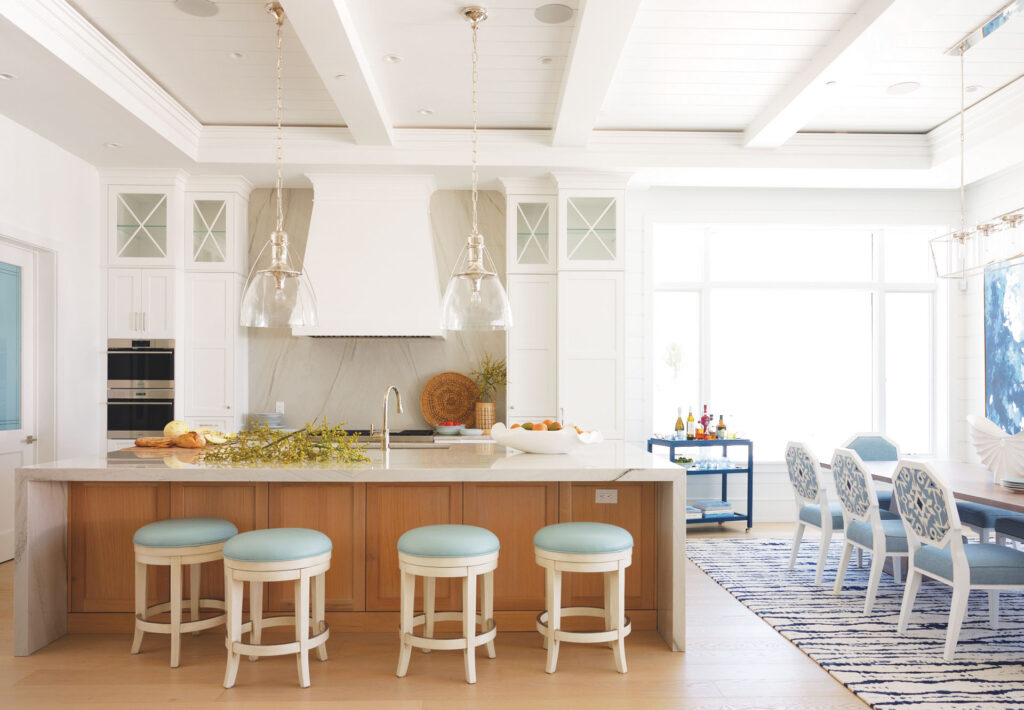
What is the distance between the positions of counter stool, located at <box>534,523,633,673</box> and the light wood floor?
16 centimetres

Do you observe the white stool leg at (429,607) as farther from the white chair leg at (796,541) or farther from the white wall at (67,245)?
the white wall at (67,245)

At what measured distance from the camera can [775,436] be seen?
6.54 meters

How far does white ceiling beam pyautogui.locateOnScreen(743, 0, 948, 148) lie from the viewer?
11.0 feet

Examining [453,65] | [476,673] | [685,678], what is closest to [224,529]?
[476,673]

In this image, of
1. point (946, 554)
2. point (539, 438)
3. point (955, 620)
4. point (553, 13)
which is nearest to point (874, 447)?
point (946, 554)

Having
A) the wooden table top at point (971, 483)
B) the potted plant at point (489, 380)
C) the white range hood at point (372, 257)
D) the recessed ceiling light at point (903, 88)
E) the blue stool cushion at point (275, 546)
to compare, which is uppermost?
the recessed ceiling light at point (903, 88)

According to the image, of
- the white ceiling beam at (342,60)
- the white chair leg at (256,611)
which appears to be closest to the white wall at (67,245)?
the white ceiling beam at (342,60)

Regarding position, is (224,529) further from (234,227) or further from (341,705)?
(234,227)

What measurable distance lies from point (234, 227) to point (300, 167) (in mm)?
761

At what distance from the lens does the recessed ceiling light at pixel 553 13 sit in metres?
3.52

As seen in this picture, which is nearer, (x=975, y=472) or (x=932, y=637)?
(x=932, y=637)

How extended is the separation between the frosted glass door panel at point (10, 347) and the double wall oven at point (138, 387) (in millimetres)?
702

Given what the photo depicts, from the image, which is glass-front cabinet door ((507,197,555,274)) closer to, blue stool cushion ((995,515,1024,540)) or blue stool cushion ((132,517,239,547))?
blue stool cushion ((132,517,239,547))

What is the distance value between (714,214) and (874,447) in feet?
7.56
